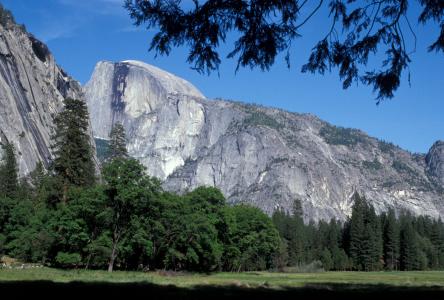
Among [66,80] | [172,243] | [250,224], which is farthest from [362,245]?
[66,80]

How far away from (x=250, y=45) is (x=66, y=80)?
183596 millimetres

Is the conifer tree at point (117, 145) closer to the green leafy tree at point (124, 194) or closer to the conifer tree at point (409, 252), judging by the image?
the green leafy tree at point (124, 194)

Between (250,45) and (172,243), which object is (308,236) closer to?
(172,243)

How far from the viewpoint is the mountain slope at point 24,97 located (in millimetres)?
103375

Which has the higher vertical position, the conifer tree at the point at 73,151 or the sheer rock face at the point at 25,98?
the sheer rock face at the point at 25,98

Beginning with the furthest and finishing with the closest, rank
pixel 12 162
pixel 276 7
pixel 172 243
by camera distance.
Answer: pixel 12 162
pixel 172 243
pixel 276 7

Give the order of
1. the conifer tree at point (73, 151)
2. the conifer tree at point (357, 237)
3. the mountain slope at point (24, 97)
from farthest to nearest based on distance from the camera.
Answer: the conifer tree at point (357, 237) < the mountain slope at point (24, 97) < the conifer tree at point (73, 151)

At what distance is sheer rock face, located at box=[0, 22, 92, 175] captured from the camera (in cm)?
10319

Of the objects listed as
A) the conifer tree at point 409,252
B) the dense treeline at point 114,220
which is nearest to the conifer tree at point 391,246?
the conifer tree at point 409,252

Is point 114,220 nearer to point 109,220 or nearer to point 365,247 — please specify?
point 109,220

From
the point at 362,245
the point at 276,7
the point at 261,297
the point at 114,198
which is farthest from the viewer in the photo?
the point at 362,245

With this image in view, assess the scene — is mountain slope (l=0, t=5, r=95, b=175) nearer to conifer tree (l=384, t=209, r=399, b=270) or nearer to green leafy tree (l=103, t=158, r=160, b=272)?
green leafy tree (l=103, t=158, r=160, b=272)

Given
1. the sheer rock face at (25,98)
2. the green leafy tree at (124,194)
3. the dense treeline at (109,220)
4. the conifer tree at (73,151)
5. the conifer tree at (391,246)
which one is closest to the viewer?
the green leafy tree at (124,194)

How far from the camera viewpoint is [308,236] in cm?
12450
